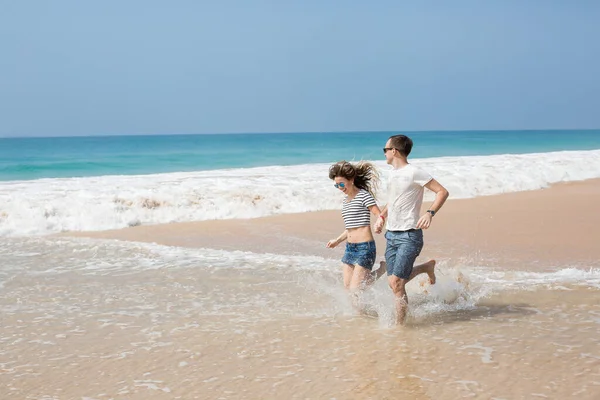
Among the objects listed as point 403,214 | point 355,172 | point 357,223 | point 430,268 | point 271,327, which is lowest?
point 271,327

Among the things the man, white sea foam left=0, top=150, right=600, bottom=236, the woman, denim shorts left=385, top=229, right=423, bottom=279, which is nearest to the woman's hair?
the woman

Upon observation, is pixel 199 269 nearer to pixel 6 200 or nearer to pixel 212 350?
pixel 212 350

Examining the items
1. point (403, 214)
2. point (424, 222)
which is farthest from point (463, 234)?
point (424, 222)

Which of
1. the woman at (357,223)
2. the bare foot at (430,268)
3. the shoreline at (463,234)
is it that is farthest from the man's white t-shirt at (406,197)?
the shoreline at (463,234)

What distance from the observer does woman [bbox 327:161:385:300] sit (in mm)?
5633

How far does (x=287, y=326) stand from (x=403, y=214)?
4.11 ft

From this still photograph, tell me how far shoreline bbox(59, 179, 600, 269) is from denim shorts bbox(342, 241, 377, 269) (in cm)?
277

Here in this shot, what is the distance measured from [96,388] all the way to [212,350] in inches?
36.0

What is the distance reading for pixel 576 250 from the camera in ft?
28.4

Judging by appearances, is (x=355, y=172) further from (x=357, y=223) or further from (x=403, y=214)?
(x=403, y=214)

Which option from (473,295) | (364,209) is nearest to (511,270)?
(473,295)

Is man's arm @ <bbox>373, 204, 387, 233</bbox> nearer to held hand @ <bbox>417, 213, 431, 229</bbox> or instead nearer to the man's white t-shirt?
the man's white t-shirt

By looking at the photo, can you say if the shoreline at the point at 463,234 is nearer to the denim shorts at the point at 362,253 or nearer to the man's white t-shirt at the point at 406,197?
the denim shorts at the point at 362,253

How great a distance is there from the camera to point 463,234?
33.3 ft
